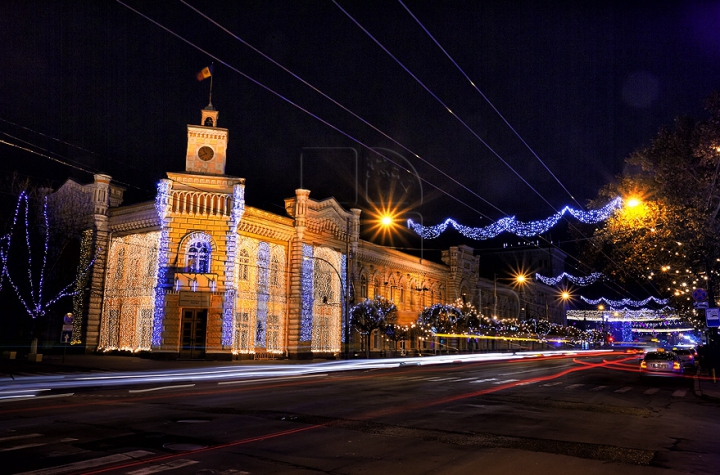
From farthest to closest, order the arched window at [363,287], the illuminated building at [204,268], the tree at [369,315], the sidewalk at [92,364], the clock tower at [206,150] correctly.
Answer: the arched window at [363,287] < the tree at [369,315] < the clock tower at [206,150] < the illuminated building at [204,268] < the sidewalk at [92,364]

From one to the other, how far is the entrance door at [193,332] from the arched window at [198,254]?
8.94 feet

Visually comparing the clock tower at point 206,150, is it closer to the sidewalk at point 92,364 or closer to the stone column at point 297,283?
→ the stone column at point 297,283

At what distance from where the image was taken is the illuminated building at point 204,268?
37.5 meters

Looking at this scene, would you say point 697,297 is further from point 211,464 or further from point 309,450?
point 211,464

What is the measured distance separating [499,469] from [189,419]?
6738mm

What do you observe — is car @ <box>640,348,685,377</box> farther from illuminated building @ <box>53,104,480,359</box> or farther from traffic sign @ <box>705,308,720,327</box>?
illuminated building @ <box>53,104,480,359</box>

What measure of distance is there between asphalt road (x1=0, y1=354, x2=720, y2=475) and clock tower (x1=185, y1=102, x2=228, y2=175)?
23851 mm

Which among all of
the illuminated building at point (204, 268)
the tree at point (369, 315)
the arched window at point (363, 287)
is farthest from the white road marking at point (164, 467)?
the arched window at point (363, 287)

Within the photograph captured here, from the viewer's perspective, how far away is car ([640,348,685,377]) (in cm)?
2733

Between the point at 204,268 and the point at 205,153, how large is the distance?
8.35 meters

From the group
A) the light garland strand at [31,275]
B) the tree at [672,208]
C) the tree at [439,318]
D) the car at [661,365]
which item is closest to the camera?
the tree at [672,208]

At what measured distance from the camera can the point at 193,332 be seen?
37469 mm

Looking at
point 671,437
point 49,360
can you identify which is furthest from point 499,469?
point 49,360

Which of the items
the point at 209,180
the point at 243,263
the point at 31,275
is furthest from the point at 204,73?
the point at 31,275
